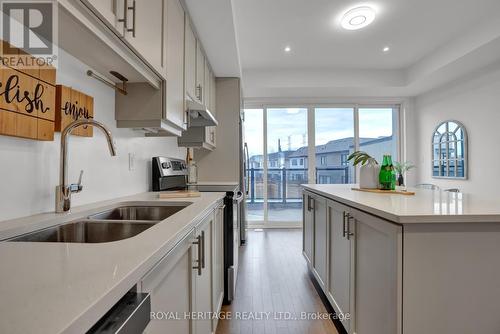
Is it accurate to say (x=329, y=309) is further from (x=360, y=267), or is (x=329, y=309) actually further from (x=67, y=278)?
(x=67, y=278)

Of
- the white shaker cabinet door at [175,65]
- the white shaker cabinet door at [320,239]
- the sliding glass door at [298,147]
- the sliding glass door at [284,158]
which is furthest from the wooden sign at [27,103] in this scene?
the sliding glass door at [284,158]

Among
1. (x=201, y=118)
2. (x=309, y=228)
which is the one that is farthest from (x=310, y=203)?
(x=201, y=118)

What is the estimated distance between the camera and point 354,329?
56.2 inches

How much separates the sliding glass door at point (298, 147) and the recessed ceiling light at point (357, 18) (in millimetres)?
2045

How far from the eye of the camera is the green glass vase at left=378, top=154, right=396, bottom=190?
6.73 ft

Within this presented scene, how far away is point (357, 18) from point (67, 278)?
3.28 m

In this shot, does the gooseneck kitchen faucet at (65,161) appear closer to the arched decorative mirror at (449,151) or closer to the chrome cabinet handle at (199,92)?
the chrome cabinet handle at (199,92)

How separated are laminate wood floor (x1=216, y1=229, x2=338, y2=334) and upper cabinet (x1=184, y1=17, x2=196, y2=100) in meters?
1.70

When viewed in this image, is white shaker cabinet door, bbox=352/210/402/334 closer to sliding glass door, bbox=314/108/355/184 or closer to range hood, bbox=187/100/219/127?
range hood, bbox=187/100/219/127

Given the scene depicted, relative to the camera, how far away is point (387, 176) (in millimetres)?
2062

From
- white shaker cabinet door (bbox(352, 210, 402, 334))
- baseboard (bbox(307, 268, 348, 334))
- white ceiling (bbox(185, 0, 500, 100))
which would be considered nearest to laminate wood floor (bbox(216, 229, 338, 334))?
baseboard (bbox(307, 268, 348, 334))

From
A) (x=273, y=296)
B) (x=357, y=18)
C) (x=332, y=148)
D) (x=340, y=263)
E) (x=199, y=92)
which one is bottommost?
(x=273, y=296)

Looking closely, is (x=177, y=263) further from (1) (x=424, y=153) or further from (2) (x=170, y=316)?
(1) (x=424, y=153)

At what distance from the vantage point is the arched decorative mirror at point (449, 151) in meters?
3.88
